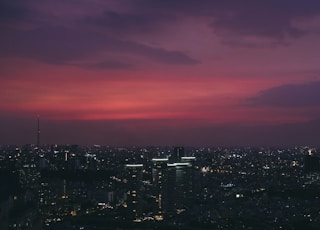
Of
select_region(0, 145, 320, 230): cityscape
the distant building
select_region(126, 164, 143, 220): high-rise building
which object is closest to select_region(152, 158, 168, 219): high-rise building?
select_region(0, 145, 320, 230): cityscape

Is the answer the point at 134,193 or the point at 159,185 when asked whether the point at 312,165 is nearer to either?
the point at 159,185

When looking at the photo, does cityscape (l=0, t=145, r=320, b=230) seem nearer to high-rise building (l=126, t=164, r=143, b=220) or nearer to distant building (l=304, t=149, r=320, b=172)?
high-rise building (l=126, t=164, r=143, b=220)

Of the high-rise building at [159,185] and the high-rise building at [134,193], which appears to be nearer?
the high-rise building at [134,193]

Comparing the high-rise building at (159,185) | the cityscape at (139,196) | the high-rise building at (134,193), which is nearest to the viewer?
the cityscape at (139,196)

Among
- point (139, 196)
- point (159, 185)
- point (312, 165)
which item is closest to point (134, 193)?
point (139, 196)

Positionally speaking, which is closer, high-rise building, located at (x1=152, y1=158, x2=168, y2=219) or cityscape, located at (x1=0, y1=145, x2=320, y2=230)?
cityscape, located at (x1=0, y1=145, x2=320, y2=230)

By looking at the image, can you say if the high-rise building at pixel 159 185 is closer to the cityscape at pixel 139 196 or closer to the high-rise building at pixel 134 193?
the cityscape at pixel 139 196

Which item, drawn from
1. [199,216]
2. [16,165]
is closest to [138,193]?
[199,216]

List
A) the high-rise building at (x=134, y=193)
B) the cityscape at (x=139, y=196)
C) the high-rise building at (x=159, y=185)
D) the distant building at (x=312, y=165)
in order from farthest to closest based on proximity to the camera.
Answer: the distant building at (x=312, y=165) < the high-rise building at (x=159, y=185) < the high-rise building at (x=134, y=193) < the cityscape at (x=139, y=196)

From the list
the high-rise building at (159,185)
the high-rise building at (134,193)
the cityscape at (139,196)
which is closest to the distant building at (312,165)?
the cityscape at (139,196)
